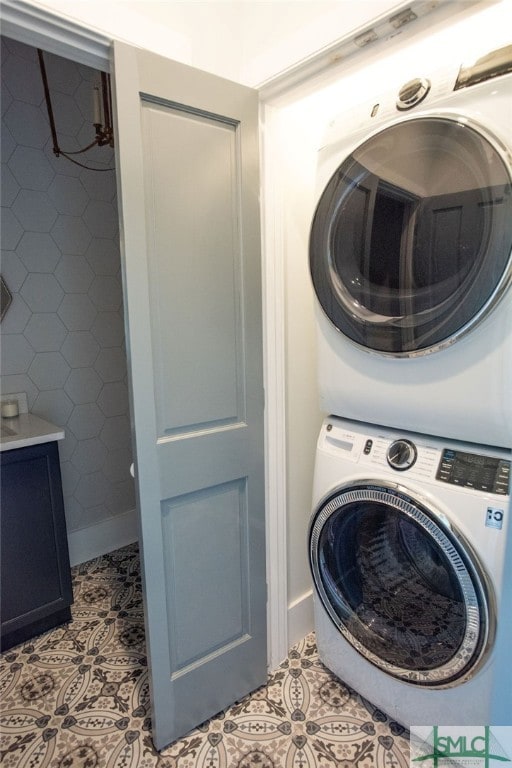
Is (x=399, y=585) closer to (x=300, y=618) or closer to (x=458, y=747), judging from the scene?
(x=458, y=747)

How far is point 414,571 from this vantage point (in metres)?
1.20

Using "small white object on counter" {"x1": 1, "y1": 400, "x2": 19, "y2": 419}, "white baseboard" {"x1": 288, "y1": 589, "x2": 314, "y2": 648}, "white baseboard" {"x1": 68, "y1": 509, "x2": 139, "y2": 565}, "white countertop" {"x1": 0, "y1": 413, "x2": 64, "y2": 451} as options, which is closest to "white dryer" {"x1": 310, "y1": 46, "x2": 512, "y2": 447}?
"white baseboard" {"x1": 288, "y1": 589, "x2": 314, "y2": 648}

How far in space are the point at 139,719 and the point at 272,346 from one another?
4.21ft

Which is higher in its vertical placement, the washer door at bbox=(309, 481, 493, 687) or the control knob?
the control knob

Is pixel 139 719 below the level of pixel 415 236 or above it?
below

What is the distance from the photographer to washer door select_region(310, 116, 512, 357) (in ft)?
3.02

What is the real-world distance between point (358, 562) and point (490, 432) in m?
0.58

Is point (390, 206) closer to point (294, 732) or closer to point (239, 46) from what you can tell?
point (239, 46)

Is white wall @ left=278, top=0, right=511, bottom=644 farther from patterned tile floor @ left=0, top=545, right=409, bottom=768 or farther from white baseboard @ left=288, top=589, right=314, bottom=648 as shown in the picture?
patterned tile floor @ left=0, top=545, right=409, bottom=768

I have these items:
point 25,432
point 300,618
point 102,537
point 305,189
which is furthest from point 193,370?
point 102,537

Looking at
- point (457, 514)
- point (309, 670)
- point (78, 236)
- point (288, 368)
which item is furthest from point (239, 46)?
point (309, 670)

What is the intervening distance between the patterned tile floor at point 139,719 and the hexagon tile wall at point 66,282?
0.72 meters

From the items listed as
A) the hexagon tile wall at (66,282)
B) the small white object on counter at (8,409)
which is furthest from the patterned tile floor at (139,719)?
the small white object on counter at (8,409)

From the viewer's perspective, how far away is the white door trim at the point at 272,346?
99 centimetres
